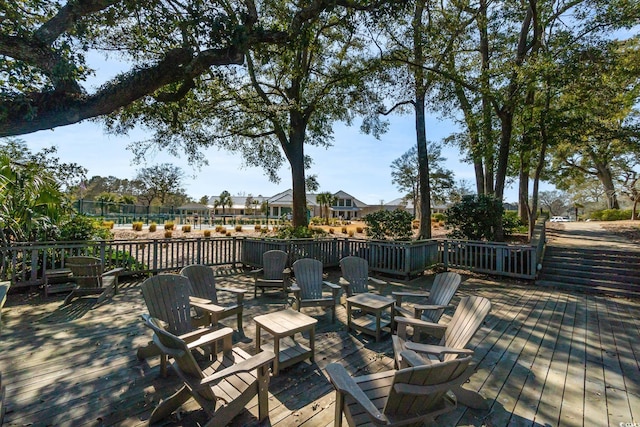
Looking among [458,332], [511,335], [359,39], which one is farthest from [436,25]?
[458,332]

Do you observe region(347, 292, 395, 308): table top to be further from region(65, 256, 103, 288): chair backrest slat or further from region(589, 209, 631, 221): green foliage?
region(589, 209, 631, 221): green foliage

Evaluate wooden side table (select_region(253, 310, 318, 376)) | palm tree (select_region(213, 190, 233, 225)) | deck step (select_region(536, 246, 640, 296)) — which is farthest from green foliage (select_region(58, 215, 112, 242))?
palm tree (select_region(213, 190, 233, 225))

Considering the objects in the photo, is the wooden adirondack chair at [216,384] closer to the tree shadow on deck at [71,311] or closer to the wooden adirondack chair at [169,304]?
the wooden adirondack chair at [169,304]

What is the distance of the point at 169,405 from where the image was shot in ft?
6.91

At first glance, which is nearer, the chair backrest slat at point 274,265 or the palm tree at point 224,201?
the chair backrest slat at point 274,265

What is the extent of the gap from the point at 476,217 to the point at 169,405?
30.5 feet

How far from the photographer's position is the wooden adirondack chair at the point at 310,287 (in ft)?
13.9

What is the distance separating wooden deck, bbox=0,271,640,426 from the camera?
225cm

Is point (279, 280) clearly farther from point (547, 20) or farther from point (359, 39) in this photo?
point (547, 20)

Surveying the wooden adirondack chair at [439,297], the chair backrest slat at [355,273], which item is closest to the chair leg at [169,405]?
the wooden adirondack chair at [439,297]

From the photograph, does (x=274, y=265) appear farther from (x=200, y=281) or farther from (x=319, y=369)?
(x=319, y=369)

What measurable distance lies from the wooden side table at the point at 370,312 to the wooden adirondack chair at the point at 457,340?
26.9 inches

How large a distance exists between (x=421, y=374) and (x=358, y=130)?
37.3 ft

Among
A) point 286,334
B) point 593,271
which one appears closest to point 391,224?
point 593,271
